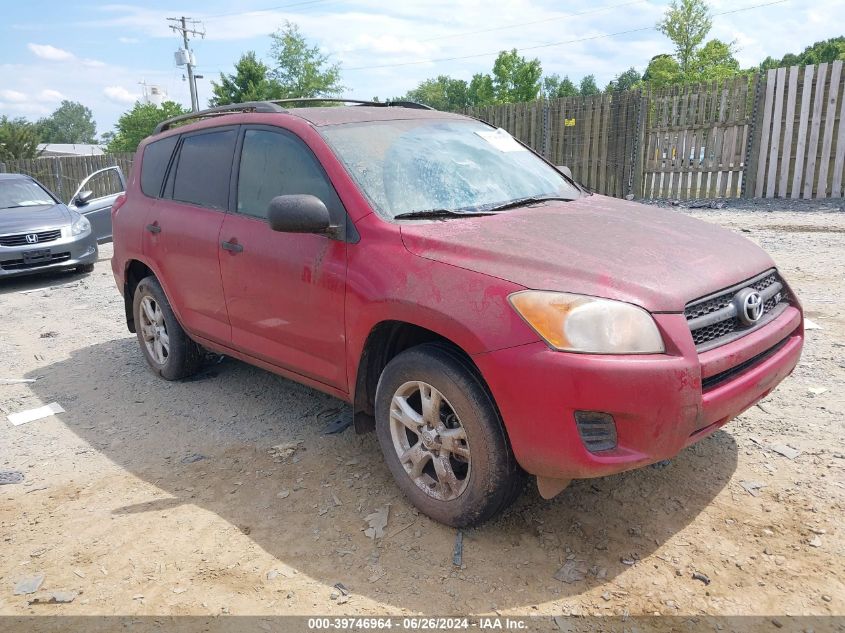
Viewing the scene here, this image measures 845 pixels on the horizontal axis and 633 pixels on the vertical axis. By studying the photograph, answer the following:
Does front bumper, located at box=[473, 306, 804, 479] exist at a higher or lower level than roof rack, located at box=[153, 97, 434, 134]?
lower

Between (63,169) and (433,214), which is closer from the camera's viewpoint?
(433,214)

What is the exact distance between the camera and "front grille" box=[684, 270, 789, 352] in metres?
2.48

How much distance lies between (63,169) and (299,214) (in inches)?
Answer: 889

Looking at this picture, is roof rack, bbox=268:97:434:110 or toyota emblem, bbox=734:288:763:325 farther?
roof rack, bbox=268:97:434:110

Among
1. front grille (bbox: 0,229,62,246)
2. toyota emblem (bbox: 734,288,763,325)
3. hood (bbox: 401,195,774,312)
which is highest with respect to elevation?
hood (bbox: 401,195,774,312)

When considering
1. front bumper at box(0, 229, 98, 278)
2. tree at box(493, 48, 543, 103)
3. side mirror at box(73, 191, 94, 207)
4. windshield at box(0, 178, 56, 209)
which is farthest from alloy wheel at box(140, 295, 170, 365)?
tree at box(493, 48, 543, 103)

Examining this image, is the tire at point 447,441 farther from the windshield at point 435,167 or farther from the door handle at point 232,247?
the door handle at point 232,247

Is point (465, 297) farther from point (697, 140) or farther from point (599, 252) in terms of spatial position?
point (697, 140)

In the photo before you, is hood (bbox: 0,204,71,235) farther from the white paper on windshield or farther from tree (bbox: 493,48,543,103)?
tree (bbox: 493,48,543,103)

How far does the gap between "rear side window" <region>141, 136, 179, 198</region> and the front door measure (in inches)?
43.2

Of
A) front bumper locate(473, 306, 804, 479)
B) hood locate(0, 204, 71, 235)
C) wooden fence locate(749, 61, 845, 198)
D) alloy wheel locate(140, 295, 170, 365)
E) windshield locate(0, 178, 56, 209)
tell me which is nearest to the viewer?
front bumper locate(473, 306, 804, 479)

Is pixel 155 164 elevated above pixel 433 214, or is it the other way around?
pixel 155 164

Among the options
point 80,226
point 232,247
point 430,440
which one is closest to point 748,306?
point 430,440

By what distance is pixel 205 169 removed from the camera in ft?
13.8
